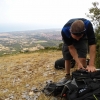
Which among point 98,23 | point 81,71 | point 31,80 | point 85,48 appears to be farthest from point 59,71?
point 98,23

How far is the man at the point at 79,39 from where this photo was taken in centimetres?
393

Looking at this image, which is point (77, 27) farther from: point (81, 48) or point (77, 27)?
point (81, 48)

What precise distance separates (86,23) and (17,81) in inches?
133

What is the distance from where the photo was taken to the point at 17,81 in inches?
260

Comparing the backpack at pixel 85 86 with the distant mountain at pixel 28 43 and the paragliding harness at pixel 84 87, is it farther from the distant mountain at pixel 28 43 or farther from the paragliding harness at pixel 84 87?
the distant mountain at pixel 28 43

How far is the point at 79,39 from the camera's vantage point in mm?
4824

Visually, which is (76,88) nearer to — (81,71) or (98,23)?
(81,71)

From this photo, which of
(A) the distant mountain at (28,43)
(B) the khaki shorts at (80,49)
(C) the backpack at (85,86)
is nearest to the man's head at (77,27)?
(C) the backpack at (85,86)

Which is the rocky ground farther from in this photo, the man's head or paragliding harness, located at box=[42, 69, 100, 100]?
the man's head

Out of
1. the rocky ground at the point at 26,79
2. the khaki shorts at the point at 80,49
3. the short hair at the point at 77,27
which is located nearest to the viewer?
the short hair at the point at 77,27

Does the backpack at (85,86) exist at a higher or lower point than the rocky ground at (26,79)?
higher

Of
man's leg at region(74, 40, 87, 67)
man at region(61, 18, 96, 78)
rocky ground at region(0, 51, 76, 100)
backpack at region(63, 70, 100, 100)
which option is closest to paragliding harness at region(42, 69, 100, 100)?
backpack at region(63, 70, 100, 100)

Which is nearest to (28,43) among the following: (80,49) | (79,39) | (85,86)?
(80,49)

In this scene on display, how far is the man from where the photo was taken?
3926 mm
